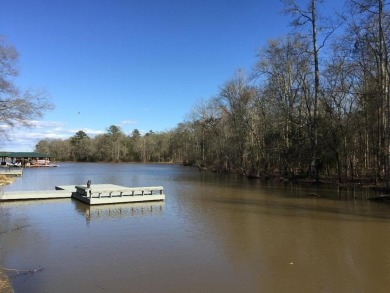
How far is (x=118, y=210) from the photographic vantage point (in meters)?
15.0

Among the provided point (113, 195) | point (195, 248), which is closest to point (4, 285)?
point (195, 248)

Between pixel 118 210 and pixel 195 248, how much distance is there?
670 centimetres

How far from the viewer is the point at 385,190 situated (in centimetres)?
2034

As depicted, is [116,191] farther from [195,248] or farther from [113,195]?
[195,248]

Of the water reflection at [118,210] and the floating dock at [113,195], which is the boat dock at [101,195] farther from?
the water reflection at [118,210]

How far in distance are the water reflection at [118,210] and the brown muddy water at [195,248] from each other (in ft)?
0.13

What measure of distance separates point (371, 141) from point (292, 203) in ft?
41.2

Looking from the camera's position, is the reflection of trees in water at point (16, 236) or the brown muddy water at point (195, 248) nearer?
the brown muddy water at point (195, 248)

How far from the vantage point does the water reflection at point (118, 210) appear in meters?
13.9

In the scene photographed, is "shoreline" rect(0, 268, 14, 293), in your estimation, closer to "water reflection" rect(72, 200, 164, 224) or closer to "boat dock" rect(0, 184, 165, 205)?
"water reflection" rect(72, 200, 164, 224)

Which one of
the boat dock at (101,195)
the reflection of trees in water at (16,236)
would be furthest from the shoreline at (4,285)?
the boat dock at (101,195)

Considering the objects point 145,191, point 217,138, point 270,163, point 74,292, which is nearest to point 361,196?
point 145,191

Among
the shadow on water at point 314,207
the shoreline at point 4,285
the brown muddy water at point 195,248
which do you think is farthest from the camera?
the shadow on water at point 314,207

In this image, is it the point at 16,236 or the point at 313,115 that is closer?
the point at 16,236
